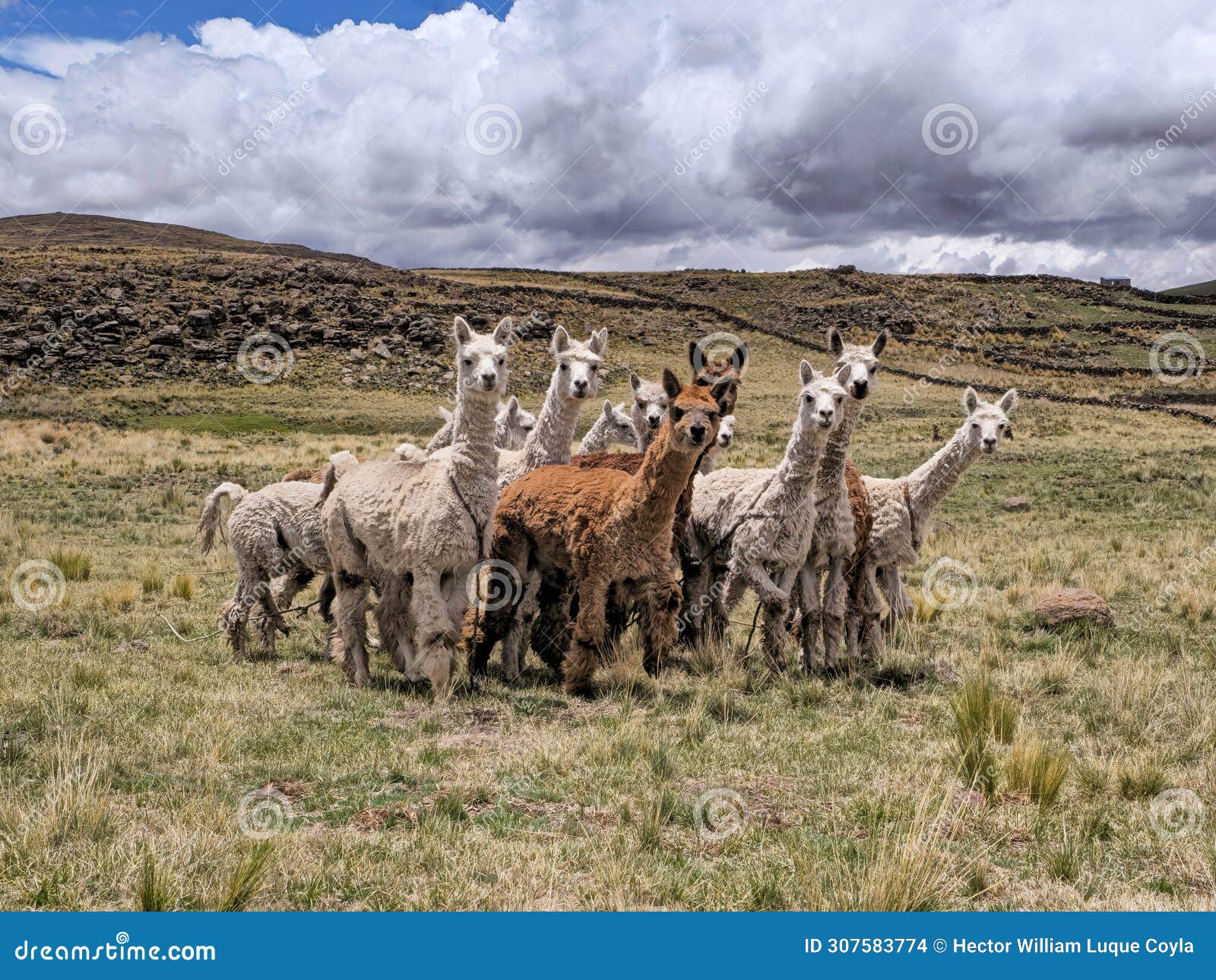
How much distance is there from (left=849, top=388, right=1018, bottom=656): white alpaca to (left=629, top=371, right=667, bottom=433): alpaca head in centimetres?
220

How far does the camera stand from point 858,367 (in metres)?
7.84

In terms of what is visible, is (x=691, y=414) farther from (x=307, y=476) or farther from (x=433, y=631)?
(x=307, y=476)

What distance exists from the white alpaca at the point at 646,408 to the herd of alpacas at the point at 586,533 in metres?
0.05

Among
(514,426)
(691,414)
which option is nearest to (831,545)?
(691,414)

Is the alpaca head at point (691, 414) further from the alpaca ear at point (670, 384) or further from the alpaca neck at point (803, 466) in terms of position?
the alpaca neck at point (803, 466)

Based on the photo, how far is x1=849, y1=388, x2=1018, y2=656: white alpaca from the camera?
8.54 meters

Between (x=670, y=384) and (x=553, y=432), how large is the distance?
254 centimetres

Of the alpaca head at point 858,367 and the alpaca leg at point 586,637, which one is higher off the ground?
the alpaca head at point 858,367

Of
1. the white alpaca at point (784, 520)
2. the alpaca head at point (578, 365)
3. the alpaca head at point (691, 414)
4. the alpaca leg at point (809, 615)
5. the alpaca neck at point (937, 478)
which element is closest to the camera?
the alpaca head at point (691, 414)

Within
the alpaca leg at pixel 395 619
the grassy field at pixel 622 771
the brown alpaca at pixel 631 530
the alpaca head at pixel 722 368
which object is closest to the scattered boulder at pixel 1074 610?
the grassy field at pixel 622 771

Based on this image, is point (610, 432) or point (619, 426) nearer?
point (619, 426)

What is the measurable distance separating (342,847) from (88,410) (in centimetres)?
3782

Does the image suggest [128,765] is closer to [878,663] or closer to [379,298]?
[878,663]

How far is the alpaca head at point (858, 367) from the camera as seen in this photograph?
7754 mm
